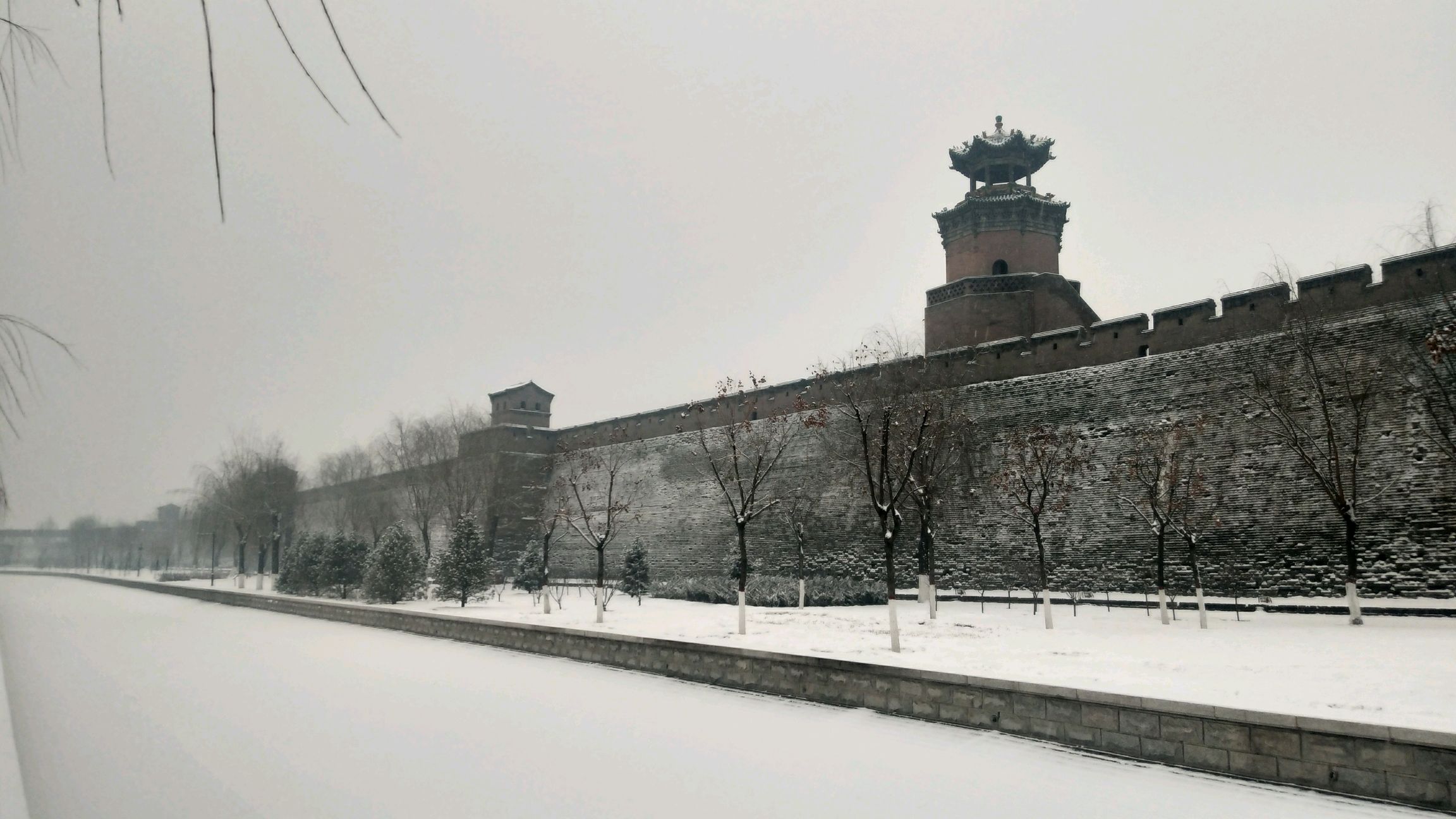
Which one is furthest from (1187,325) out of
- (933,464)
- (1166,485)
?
(933,464)

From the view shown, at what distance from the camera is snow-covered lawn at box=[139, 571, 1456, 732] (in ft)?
19.5

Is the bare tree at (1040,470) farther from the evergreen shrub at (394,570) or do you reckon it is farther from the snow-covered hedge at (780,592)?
the evergreen shrub at (394,570)

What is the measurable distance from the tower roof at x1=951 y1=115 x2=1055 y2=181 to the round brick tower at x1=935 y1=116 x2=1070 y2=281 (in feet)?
0.06

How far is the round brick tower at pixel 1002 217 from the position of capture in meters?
23.3

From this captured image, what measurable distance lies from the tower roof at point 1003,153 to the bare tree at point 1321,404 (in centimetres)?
1149

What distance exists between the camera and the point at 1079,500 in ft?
53.4

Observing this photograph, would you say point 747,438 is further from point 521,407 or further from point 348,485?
point 348,485

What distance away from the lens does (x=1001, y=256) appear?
76.2 feet

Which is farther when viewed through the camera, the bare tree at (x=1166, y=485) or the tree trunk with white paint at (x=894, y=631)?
the bare tree at (x=1166, y=485)

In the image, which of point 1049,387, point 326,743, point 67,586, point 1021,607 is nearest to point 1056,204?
point 1049,387

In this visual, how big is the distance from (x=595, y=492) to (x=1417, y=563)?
22.9 metres

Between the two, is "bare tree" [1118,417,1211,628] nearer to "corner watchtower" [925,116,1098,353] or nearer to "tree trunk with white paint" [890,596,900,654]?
"tree trunk with white paint" [890,596,900,654]

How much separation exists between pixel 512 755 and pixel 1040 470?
11716mm

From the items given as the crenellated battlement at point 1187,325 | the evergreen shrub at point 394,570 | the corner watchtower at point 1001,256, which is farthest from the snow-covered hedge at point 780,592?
the corner watchtower at point 1001,256
